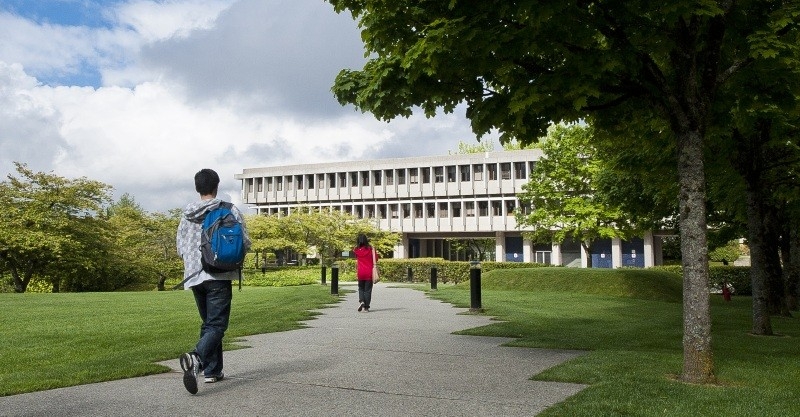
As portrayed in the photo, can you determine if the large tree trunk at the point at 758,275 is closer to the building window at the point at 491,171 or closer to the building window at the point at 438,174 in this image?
the building window at the point at 491,171

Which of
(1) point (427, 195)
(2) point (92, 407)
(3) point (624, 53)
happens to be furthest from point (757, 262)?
(1) point (427, 195)

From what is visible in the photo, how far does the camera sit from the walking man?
5781mm

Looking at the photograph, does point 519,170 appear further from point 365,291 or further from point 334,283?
point 365,291

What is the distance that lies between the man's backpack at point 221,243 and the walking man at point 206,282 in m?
0.07

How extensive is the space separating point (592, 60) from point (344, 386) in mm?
4101

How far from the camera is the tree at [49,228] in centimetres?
3453

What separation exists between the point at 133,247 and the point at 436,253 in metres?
40.6

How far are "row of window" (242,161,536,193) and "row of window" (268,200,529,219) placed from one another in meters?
2.51

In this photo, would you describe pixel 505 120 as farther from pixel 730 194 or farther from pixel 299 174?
pixel 299 174

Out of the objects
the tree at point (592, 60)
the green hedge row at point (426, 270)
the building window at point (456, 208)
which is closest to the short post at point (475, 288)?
the tree at point (592, 60)

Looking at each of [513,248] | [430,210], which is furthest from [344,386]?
[430,210]

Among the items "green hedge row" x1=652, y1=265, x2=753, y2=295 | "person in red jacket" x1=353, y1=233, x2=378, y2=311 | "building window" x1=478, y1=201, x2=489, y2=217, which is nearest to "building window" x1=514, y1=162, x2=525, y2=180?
"building window" x1=478, y1=201, x2=489, y2=217

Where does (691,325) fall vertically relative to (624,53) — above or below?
below

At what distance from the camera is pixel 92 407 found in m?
4.93
